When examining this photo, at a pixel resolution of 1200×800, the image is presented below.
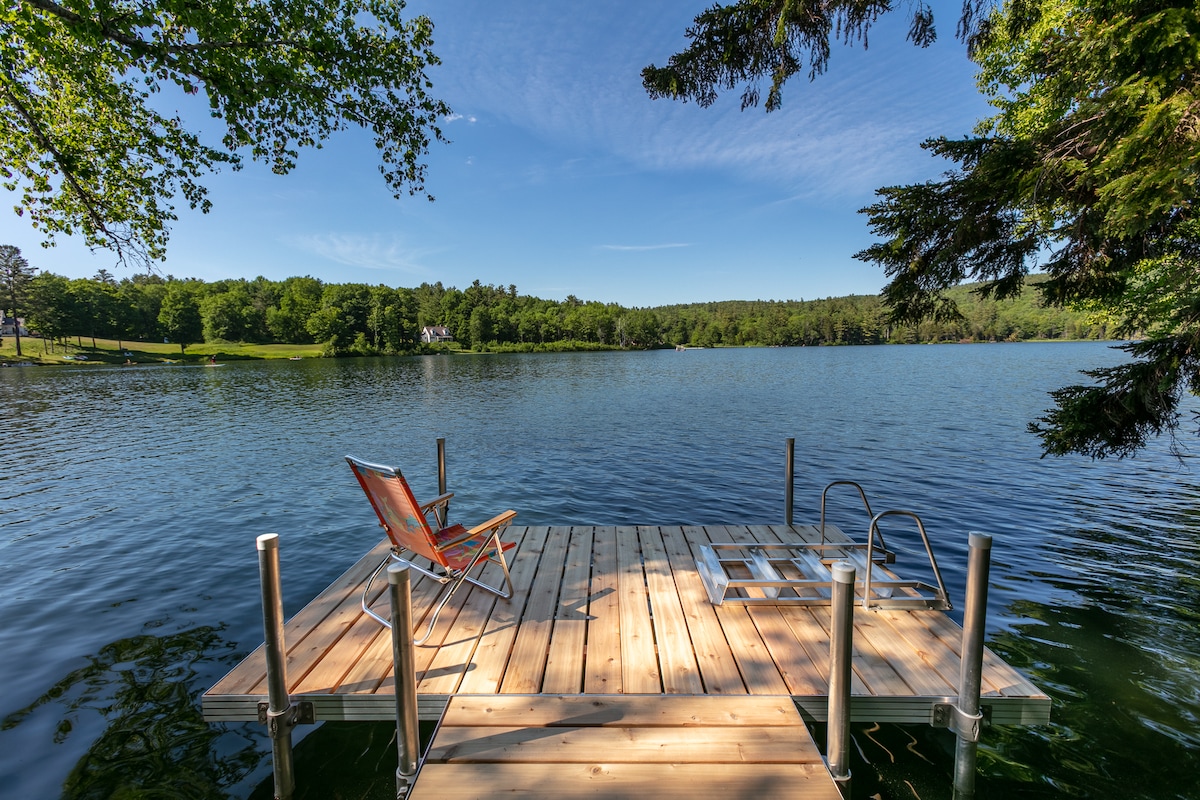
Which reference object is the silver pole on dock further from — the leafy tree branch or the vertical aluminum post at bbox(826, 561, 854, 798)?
the leafy tree branch

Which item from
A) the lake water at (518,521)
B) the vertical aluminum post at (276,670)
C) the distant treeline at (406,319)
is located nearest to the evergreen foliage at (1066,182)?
the lake water at (518,521)

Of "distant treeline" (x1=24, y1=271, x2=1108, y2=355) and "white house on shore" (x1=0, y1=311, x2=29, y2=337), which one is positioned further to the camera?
"distant treeline" (x1=24, y1=271, x2=1108, y2=355)

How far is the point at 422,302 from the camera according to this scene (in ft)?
377

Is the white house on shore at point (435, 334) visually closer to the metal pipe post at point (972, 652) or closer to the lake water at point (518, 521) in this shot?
the lake water at point (518, 521)

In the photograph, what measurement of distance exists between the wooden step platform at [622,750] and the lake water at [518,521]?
1226 millimetres

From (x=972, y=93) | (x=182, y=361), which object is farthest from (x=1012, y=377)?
(x=182, y=361)

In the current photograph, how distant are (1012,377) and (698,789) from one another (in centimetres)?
4401

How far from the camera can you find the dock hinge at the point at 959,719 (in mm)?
2792

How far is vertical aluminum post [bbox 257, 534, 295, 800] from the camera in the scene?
267cm

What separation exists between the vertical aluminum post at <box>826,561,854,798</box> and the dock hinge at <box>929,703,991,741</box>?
2.43 ft

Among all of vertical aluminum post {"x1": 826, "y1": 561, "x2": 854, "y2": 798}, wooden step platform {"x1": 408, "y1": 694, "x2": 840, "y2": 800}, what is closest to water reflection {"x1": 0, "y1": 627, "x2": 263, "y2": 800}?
wooden step platform {"x1": 408, "y1": 694, "x2": 840, "y2": 800}

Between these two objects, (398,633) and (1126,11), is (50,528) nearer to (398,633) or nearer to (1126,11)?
(398,633)

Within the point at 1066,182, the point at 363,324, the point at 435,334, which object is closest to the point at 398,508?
the point at 1066,182

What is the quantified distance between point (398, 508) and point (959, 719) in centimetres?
365
